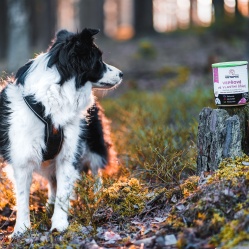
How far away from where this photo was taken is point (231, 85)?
383cm

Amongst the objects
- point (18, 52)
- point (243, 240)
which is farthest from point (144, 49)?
point (243, 240)

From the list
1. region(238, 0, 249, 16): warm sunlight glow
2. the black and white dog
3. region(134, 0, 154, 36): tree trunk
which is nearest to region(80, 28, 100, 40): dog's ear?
the black and white dog

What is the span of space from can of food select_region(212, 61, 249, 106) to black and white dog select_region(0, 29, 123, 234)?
1.10m

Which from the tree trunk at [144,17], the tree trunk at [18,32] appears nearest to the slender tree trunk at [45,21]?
the tree trunk at [144,17]

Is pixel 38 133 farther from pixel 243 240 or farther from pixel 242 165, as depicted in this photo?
pixel 243 240

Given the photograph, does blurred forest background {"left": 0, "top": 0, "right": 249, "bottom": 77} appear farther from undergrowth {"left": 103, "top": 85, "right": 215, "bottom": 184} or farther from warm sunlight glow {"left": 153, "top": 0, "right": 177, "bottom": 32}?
warm sunlight glow {"left": 153, "top": 0, "right": 177, "bottom": 32}

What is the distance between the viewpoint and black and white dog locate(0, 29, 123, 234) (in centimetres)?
413

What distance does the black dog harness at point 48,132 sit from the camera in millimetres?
4113

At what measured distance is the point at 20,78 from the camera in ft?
14.1

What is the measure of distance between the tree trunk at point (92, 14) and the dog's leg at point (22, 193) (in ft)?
69.2

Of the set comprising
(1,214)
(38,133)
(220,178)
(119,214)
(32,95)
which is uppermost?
(32,95)

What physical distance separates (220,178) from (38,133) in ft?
5.18

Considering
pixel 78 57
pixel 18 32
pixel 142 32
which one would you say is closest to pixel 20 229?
pixel 78 57

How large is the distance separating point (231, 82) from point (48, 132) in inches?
62.4
